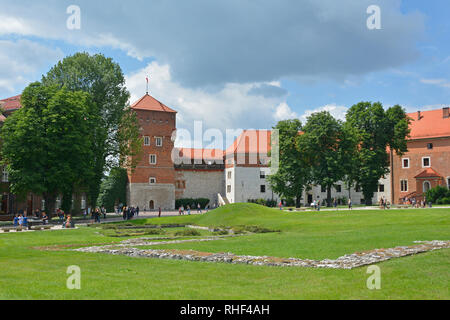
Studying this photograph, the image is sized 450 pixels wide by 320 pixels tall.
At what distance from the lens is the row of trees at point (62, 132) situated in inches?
1708

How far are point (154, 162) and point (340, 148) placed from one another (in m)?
33.8

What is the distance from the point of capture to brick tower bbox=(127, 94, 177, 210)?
256 feet

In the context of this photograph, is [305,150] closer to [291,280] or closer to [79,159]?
[79,159]

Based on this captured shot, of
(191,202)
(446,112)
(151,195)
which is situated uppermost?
(446,112)

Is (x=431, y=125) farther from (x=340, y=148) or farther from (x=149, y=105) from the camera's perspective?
(x=149, y=105)

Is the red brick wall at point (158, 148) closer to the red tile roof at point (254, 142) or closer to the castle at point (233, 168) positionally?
the castle at point (233, 168)

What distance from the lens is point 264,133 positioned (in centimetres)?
8406

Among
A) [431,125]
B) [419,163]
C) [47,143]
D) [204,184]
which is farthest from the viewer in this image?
[204,184]

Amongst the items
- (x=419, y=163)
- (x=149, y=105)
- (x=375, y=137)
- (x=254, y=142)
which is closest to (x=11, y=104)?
(x=149, y=105)

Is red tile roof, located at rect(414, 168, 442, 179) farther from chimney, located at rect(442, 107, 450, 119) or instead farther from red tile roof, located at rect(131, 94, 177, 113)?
red tile roof, located at rect(131, 94, 177, 113)

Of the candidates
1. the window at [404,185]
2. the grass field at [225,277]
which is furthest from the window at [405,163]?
the grass field at [225,277]

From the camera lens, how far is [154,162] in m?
79.8

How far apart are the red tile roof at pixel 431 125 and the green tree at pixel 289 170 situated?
956 inches
